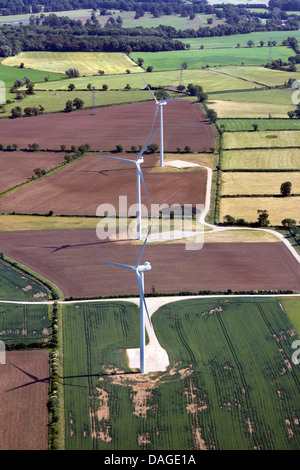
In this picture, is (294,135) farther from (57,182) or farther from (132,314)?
(132,314)

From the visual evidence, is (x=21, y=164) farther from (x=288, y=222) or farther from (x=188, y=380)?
(x=188, y=380)

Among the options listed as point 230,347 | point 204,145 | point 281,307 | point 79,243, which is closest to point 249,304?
point 281,307

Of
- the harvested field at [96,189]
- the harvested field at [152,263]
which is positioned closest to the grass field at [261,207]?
the harvested field at [96,189]

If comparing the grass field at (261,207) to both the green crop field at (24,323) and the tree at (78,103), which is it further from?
the tree at (78,103)

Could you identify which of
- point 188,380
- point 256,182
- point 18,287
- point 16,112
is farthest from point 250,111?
point 188,380

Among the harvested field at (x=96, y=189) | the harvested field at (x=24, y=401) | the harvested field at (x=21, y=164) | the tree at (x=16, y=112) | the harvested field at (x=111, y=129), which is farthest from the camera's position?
the tree at (x=16, y=112)
